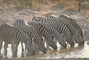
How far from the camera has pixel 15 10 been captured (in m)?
26.9

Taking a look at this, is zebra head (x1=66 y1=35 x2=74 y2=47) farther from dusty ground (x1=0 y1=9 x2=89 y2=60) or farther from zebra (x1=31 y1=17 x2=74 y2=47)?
dusty ground (x1=0 y1=9 x2=89 y2=60)

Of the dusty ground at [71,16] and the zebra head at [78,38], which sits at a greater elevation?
the zebra head at [78,38]

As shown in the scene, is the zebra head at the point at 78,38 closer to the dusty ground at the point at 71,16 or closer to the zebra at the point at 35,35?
the dusty ground at the point at 71,16

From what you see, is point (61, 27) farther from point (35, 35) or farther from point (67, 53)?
point (35, 35)

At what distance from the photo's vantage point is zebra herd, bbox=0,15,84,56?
45.1ft

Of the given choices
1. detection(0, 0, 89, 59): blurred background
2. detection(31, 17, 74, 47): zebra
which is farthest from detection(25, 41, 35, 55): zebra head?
detection(31, 17, 74, 47): zebra

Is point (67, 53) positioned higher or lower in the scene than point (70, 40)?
lower

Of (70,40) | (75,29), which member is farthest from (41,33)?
(75,29)

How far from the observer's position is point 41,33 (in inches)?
599

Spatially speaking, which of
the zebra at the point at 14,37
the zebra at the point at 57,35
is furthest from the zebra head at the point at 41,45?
the zebra at the point at 57,35

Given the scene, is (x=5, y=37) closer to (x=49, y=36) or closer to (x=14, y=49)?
(x=14, y=49)

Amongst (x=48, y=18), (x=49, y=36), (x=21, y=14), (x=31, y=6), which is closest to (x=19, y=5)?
(x=31, y=6)

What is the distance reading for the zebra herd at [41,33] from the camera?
45.1 ft

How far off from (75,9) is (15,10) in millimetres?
5639
